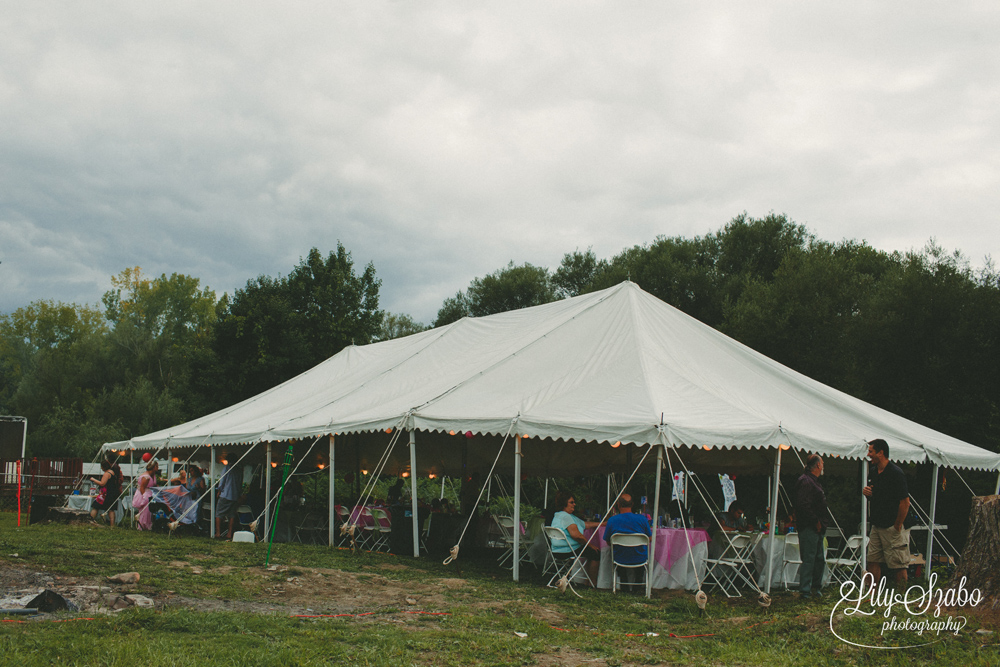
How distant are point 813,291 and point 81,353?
35.9 meters

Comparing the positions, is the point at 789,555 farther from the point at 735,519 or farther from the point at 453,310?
the point at 453,310

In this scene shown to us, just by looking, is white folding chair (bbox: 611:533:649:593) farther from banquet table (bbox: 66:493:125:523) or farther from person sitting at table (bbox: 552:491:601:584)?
banquet table (bbox: 66:493:125:523)

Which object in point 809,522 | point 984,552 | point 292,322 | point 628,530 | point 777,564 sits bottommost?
point 777,564

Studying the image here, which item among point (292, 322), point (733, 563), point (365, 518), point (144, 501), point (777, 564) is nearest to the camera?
point (733, 563)

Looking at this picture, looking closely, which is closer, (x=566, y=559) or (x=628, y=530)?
(x=628, y=530)

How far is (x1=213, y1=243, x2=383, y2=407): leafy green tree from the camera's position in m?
28.6

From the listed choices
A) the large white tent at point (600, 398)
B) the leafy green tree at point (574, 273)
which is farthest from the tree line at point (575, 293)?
the large white tent at point (600, 398)

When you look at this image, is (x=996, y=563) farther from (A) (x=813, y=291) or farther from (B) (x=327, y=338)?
(B) (x=327, y=338)

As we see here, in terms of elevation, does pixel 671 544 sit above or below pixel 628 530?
below

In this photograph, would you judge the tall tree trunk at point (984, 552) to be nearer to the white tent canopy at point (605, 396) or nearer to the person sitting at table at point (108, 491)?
the white tent canopy at point (605, 396)

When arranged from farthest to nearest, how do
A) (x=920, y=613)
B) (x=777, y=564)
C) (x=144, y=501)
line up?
1. (x=144, y=501)
2. (x=777, y=564)
3. (x=920, y=613)

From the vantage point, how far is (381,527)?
39.4 feet

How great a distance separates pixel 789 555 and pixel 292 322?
905 inches

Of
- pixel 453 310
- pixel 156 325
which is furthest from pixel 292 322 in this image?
pixel 156 325
